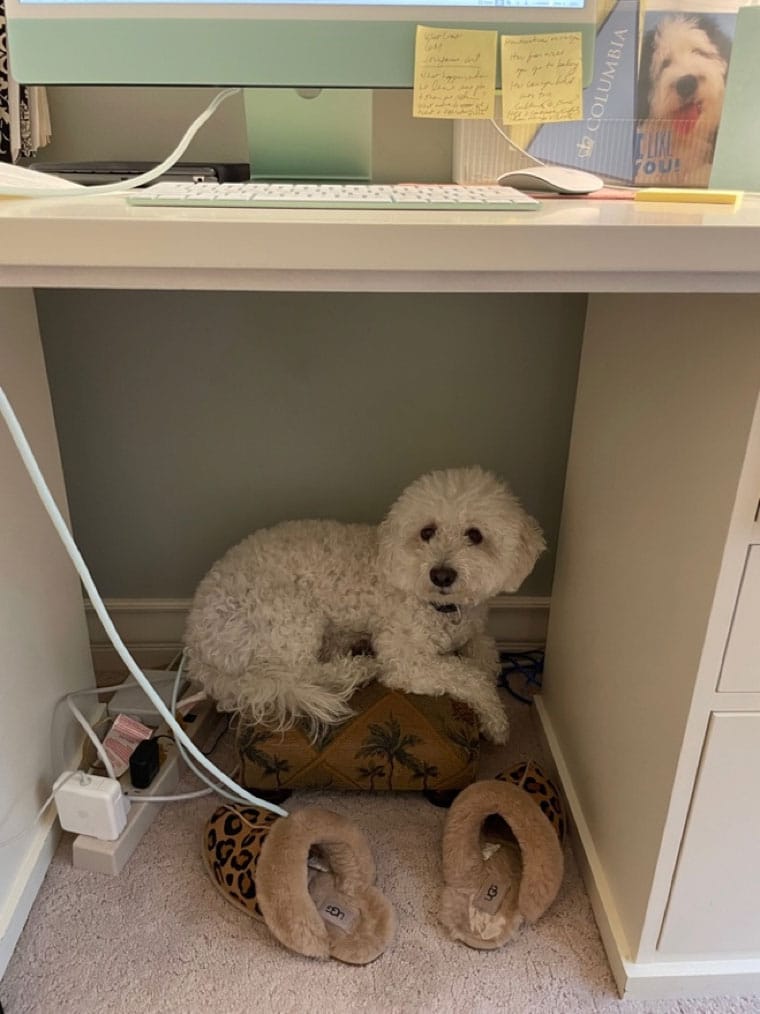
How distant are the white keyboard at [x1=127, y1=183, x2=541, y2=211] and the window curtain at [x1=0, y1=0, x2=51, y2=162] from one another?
0.38 metres

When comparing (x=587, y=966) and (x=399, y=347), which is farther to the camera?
(x=399, y=347)

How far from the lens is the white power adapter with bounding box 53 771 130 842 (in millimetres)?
1011

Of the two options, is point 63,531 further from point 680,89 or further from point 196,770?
point 680,89

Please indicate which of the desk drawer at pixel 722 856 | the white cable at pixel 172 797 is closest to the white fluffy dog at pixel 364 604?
the white cable at pixel 172 797

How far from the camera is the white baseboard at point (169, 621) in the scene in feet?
4.52

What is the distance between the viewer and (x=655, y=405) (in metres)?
0.87

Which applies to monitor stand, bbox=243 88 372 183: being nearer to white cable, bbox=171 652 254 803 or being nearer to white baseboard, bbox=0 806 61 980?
white cable, bbox=171 652 254 803

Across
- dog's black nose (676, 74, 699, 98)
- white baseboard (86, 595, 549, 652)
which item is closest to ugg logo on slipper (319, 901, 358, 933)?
white baseboard (86, 595, 549, 652)

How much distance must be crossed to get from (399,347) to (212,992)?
35.0 inches

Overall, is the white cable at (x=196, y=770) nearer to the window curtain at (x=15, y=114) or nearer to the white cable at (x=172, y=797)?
the white cable at (x=172, y=797)

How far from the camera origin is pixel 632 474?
0.94 meters

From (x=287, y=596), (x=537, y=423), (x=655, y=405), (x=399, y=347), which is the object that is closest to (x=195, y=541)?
(x=287, y=596)

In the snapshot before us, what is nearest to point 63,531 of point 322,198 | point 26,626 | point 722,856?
point 26,626

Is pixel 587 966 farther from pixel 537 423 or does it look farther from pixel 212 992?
pixel 537 423
